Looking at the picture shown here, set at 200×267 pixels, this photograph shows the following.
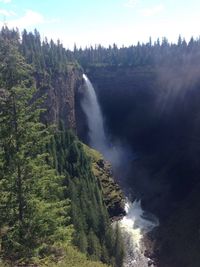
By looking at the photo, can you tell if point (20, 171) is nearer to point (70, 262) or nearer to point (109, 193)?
point (70, 262)

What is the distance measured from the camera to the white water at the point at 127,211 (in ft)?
218

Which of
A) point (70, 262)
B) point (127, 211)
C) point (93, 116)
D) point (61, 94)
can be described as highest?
point (61, 94)

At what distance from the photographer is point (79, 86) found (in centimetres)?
12812

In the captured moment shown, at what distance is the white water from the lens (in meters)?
66.4

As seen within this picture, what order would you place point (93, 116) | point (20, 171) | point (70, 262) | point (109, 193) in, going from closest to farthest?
point (20, 171) → point (70, 262) → point (109, 193) → point (93, 116)

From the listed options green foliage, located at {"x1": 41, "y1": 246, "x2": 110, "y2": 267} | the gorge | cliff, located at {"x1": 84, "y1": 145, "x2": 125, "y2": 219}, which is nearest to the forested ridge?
the gorge

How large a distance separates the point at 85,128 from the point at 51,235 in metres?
102

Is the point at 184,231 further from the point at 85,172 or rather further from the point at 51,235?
the point at 51,235

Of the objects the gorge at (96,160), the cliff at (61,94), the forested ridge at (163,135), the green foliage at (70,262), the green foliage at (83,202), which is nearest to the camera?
the gorge at (96,160)

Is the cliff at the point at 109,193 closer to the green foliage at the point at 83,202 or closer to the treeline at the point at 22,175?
the green foliage at the point at 83,202

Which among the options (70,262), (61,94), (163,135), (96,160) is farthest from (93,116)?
(70,262)

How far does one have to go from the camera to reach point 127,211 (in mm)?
84688

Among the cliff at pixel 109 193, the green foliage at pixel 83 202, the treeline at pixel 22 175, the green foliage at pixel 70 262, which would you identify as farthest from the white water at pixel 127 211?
the treeline at pixel 22 175

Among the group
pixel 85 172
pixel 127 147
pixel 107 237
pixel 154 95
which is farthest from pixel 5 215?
→ pixel 154 95
